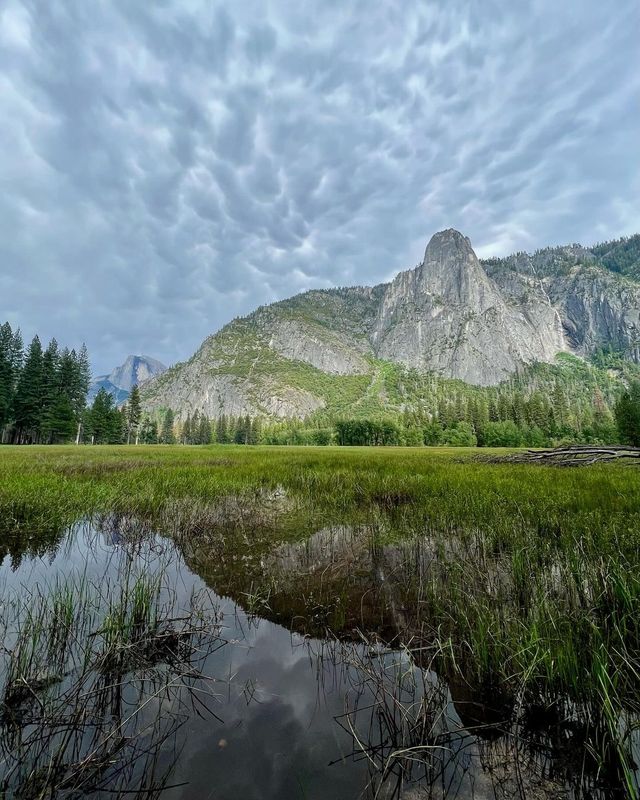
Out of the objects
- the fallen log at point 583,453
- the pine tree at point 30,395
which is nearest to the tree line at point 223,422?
the pine tree at point 30,395

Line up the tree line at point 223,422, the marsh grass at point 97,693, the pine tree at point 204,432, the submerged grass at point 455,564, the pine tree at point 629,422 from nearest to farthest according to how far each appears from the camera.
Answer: the marsh grass at point 97,693 < the submerged grass at point 455,564 < the tree line at point 223,422 < the pine tree at point 629,422 < the pine tree at point 204,432

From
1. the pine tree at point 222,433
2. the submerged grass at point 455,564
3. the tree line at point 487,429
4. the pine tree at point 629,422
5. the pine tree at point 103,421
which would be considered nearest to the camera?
the submerged grass at point 455,564

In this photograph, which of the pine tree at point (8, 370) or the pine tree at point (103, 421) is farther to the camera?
the pine tree at point (103, 421)

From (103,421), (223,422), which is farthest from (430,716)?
(223,422)

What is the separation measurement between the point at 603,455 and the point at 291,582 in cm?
1770

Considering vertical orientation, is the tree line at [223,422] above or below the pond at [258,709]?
above

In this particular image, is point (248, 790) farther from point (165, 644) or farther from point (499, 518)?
point (499, 518)

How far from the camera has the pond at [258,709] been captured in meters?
2.00

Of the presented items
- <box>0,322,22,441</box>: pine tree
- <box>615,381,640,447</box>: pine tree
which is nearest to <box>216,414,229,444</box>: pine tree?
<box>0,322,22,441</box>: pine tree

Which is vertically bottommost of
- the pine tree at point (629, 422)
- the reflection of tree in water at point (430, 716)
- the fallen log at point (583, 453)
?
the reflection of tree in water at point (430, 716)

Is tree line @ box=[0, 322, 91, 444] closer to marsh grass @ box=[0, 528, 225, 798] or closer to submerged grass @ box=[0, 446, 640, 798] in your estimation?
submerged grass @ box=[0, 446, 640, 798]

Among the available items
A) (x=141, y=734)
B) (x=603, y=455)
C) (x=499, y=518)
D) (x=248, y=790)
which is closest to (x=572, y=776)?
(x=248, y=790)

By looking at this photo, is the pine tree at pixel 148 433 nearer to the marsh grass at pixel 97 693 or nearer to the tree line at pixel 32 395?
the tree line at pixel 32 395

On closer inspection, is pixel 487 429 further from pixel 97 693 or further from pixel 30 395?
pixel 97 693
